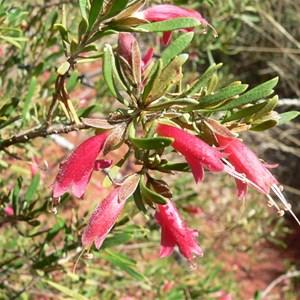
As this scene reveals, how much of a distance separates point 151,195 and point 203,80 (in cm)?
16

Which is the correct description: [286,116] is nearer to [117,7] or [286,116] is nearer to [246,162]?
[246,162]

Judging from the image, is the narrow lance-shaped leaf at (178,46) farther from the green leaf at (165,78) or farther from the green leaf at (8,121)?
the green leaf at (8,121)

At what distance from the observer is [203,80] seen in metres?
0.65

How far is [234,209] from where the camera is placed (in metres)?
6.04

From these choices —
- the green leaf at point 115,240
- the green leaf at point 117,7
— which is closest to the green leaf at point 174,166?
the green leaf at point 117,7

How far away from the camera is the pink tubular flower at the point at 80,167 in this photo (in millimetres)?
645

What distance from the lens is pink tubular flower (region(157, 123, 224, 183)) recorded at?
63 cm

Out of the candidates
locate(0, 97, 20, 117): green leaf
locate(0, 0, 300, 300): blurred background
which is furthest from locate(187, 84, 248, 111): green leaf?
locate(0, 97, 20, 117): green leaf

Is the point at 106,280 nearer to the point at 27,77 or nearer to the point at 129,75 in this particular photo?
the point at 27,77

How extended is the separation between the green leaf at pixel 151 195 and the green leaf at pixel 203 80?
130mm

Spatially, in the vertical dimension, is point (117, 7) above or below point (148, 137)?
above

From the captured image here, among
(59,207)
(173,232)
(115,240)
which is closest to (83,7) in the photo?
(173,232)

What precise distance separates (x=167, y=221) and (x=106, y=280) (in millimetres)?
1358

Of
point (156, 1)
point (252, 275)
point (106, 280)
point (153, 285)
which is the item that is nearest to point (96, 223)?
point (156, 1)
